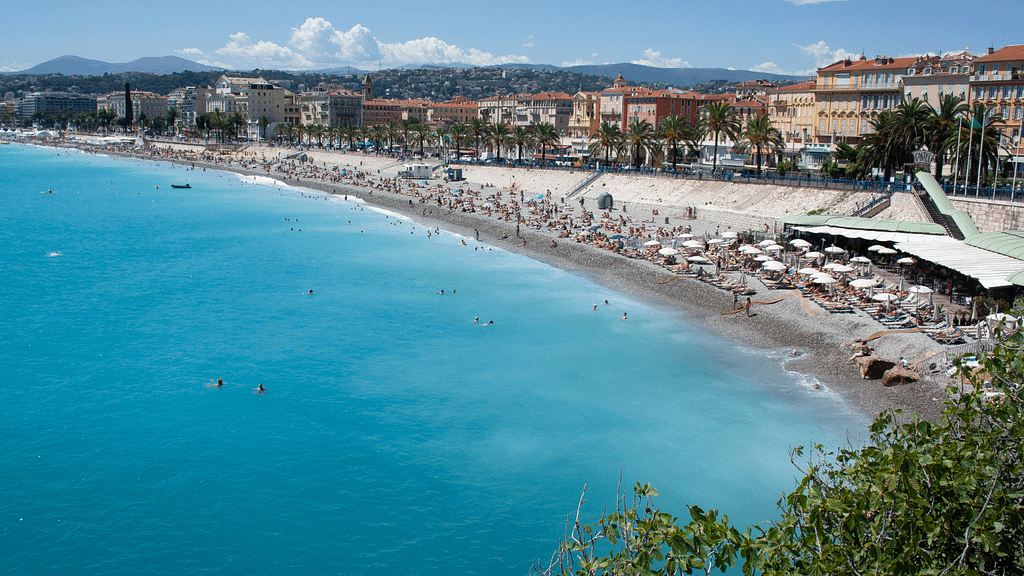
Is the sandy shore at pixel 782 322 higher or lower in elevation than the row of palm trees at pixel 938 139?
lower

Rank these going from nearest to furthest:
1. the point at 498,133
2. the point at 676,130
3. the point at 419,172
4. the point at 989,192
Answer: the point at 989,192 < the point at 676,130 < the point at 419,172 < the point at 498,133

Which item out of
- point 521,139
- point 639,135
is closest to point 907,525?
point 639,135

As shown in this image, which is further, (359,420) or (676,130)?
(676,130)

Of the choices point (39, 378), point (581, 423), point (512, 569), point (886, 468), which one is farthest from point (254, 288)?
point (886, 468)

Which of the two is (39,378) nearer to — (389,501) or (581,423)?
(389,501)

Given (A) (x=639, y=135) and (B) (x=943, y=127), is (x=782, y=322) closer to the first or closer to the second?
(B) (x=943, y=127)

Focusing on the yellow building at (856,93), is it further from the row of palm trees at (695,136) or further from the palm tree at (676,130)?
the palm tree at (676,130)

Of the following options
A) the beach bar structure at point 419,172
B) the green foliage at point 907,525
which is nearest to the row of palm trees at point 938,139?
the green foliage at point 907,525
